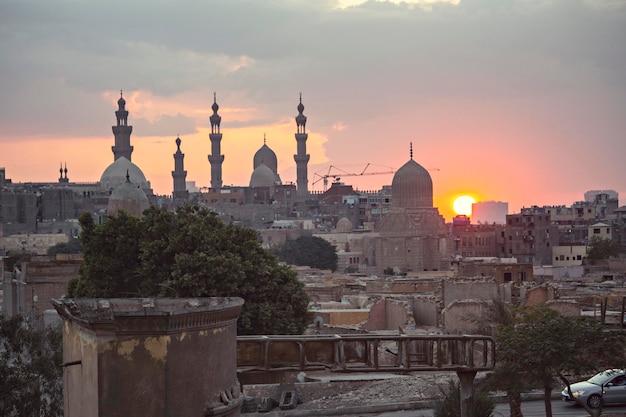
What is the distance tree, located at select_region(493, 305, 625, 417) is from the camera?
12.4 meters

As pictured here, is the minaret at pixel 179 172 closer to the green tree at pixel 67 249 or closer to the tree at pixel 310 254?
the tree at pixel 310 254

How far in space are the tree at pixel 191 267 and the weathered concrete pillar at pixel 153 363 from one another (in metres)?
12.0

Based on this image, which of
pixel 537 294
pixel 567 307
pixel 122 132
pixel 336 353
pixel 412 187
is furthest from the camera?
pixel 122 132

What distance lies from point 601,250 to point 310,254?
68.4 ft

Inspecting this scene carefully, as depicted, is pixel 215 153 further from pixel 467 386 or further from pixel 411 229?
pixel 467 386

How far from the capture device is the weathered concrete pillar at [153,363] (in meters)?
6.63

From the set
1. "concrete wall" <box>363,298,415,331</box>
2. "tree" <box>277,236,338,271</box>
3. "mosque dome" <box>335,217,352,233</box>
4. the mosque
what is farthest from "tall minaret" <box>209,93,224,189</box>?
"concrete wall" <box>363,298,415,331</box>

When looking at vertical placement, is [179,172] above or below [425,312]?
above

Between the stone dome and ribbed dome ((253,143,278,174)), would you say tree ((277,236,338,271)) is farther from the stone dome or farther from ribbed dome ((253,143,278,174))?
ribbed dome ((253,143,278,174))

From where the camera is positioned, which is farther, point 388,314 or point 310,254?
point 310,254

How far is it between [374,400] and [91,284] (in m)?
6.38

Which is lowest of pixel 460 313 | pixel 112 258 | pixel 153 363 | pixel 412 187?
pixel 460 313

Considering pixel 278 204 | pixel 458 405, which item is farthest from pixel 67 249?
pixel 458 405

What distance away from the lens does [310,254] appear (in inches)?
3063
